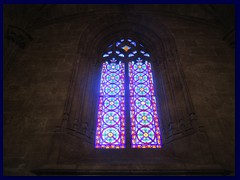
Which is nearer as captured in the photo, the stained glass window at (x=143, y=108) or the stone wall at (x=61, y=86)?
the stone wall at (x=61, y=86)

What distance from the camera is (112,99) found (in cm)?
636

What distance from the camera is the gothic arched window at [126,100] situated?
18.2 feet

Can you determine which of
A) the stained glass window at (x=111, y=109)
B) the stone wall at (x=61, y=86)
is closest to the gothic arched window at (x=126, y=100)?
the stained glass window at (x=111, y=109)

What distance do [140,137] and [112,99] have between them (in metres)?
1.42

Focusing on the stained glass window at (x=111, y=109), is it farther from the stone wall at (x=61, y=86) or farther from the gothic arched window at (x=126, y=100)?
the stone wall at (x=61, y=86)

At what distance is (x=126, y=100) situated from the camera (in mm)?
6297

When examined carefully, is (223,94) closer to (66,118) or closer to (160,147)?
(160,147)

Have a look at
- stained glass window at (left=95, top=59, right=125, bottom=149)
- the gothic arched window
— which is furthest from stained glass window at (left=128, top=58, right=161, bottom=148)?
stained glass window at (left=95, top=59, right=125, bottom=149)

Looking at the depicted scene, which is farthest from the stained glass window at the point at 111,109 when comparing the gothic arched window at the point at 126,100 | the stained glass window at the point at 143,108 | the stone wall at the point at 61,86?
the stone wall at the point at 61,86

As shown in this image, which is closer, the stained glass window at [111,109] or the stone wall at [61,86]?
the stone wall at [61,86]

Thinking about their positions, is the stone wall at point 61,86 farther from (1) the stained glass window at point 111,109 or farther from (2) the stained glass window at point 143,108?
(1) the stained glass window at point 111,109

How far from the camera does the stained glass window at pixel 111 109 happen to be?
5525 millimetres

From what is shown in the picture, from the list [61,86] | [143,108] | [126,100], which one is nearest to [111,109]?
[126,100]

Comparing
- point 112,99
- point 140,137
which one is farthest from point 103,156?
point 112,99
